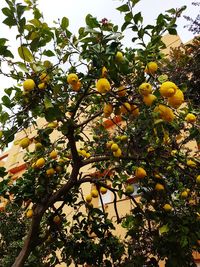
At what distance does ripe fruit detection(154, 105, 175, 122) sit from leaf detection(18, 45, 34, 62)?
104cm

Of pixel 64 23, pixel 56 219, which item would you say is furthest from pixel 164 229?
pixel 64 23

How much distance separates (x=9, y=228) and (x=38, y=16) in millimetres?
5663

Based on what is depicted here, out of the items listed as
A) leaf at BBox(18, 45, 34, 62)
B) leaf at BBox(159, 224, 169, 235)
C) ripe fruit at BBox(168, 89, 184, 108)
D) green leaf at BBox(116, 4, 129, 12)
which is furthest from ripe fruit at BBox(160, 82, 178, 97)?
leaf at BBox(159, 224, 169, 235)

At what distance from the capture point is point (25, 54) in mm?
2307

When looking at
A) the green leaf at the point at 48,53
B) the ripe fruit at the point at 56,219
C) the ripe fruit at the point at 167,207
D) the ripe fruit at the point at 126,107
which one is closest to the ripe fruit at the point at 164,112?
the ripe fruit at the point at 126,107

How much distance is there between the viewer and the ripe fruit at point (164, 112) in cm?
214

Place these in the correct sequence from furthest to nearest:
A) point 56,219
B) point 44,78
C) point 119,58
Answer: point 56,219
point 44,78
point 119,58

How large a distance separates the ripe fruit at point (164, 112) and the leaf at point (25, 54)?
1.04 metres

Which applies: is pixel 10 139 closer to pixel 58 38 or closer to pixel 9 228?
pixel 58 38

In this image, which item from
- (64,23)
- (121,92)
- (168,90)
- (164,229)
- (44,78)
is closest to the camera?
(168,90)

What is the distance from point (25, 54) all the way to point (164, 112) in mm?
1140

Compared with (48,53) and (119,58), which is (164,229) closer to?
(119,58)

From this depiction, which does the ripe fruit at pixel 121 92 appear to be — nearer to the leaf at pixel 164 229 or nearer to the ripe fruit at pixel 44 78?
the ripe fruit at pixel 44 78

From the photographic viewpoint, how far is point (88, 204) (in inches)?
154
